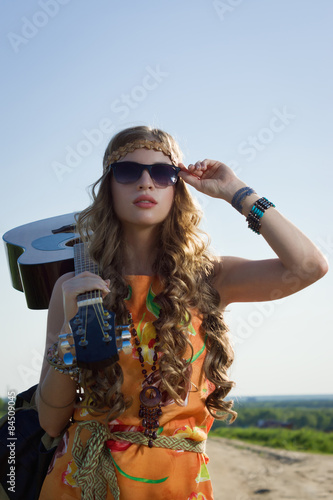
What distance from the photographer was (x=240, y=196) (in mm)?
2574

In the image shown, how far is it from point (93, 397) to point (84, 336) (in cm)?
59

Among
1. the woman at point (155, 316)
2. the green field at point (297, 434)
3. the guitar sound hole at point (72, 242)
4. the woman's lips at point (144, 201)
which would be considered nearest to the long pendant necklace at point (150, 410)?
the woman at point (155, 316)

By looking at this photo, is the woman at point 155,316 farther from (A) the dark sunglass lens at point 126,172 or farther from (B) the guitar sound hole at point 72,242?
(B) the guitar sound hole at point 72,242

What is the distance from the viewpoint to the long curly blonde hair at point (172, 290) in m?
2.38

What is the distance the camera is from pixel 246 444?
1381 centimetres

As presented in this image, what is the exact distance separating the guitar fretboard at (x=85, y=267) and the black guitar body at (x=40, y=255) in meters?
0.69

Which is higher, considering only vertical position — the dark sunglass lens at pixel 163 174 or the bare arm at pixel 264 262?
the dark sunglass lens at pixel 163 174

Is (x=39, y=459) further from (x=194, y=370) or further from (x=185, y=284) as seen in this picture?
(x=185, y=284)

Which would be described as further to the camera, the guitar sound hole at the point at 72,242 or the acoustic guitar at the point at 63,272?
the guitar sound hole at the point at 72,242

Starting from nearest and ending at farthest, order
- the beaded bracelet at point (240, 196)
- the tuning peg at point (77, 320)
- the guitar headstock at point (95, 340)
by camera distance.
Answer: the guitar headstock at point (95, 340) → the tuning peg at point (77, 320) → the beaded bracelet at point (240, 196)

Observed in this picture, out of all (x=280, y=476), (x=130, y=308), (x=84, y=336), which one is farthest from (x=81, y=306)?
(x=280, y=476)

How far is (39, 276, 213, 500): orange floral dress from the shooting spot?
7.36ft

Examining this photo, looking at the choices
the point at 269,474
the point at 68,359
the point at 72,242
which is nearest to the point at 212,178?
the point at 68,359

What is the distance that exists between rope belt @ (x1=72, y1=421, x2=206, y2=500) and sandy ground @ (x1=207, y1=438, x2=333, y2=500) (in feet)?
23.1
